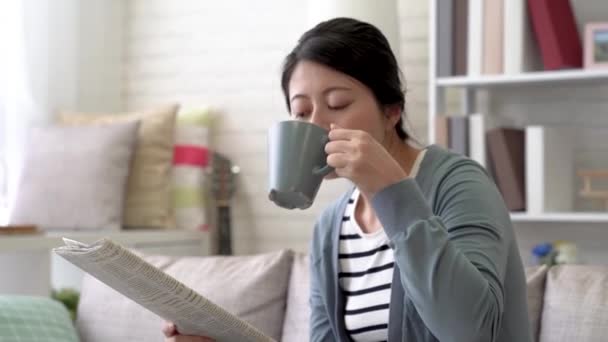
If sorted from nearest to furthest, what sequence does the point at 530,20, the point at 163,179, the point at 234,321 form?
the point at 234,321 → the point at 530,20 → the point at 163,179

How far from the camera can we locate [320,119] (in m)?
1.31

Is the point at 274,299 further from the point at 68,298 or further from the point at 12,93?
the point at 12,93

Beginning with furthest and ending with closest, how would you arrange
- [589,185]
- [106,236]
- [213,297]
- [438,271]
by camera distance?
[106,236], [589,185], [213,297], [438,271]

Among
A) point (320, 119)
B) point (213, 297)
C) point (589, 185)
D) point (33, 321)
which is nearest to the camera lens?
point (320, 119)

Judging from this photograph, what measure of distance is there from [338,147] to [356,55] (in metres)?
0.27

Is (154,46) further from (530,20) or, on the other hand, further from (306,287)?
(306,287)

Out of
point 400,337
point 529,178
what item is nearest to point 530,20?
point 529,178

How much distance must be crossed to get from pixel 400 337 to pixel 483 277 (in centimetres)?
24

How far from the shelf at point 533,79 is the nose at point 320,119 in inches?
61.1

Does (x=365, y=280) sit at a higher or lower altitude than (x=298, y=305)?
higher

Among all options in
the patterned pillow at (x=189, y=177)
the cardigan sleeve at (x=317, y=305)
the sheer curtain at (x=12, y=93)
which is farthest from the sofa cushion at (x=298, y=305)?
the sheer curtain at (x=12, y=93)

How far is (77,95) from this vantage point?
3.58 metres

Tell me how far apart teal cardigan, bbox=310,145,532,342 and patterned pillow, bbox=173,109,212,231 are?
190 cm

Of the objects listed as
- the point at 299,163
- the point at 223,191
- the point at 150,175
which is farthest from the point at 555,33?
the point at 299,163
